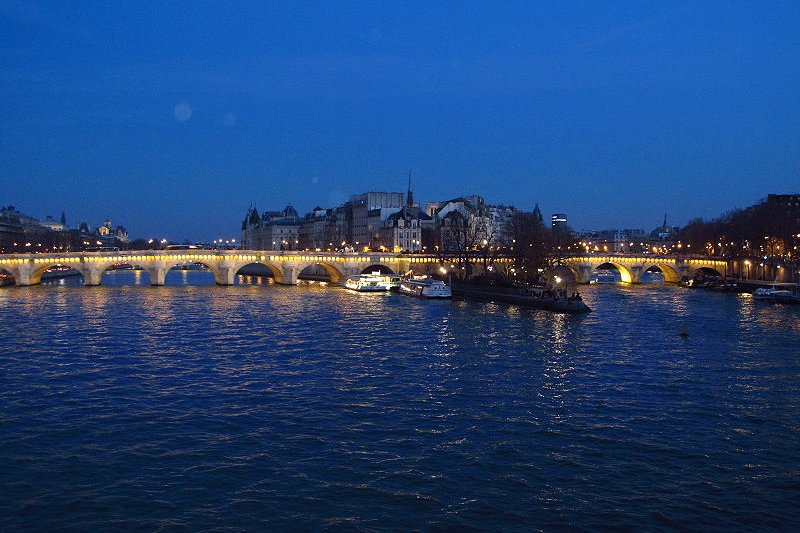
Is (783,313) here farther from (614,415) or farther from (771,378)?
(614,415)

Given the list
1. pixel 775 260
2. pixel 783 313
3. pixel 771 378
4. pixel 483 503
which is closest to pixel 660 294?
pixel 783 313

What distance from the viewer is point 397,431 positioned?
740 inches

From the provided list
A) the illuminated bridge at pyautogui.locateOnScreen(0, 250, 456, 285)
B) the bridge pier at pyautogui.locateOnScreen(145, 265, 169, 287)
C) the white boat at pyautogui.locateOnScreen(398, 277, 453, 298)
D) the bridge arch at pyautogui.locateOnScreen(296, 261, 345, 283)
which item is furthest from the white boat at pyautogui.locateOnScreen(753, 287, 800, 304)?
the bridge pier at pyautogui.locateOnScreen(145, 265, 169, 287)

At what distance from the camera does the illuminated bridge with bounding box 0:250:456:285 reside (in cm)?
7923

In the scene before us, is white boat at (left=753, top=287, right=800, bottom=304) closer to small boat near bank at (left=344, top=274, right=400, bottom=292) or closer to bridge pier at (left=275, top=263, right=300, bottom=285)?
small boat near bank at (left=344, top=274, right=400, bottom=292)

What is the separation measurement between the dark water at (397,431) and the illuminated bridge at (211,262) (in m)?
44.2

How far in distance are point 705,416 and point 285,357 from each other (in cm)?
1633

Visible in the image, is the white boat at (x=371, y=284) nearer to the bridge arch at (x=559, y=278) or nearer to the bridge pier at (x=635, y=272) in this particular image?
the bridge arch at (x=559, y=278)

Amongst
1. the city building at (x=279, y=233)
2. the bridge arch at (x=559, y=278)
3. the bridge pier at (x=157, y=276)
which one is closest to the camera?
the bridge arch at (x=559, y=278)

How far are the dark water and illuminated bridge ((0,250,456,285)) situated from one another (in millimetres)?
44221

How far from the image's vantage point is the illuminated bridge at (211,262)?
260 ft

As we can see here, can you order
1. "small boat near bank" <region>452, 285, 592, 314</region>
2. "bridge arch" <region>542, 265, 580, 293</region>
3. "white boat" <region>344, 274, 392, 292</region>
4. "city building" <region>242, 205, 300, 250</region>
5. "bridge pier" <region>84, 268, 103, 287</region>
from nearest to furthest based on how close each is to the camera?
"small boat near bank" <region>452, 285, 592, 314</region>, "bridge arch" <region>542, 265, 580, 293</region>, "white boat" <region>344, 274, 392, 292</region>, "bridge pier" <region>84, 268, 103, 287</region>, "city building" <region>242, 205, 300, 250</region>

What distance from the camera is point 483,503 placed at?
552 inches

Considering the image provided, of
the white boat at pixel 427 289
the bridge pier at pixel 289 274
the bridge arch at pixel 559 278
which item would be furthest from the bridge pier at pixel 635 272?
the bridge pier at pixel 289 274
